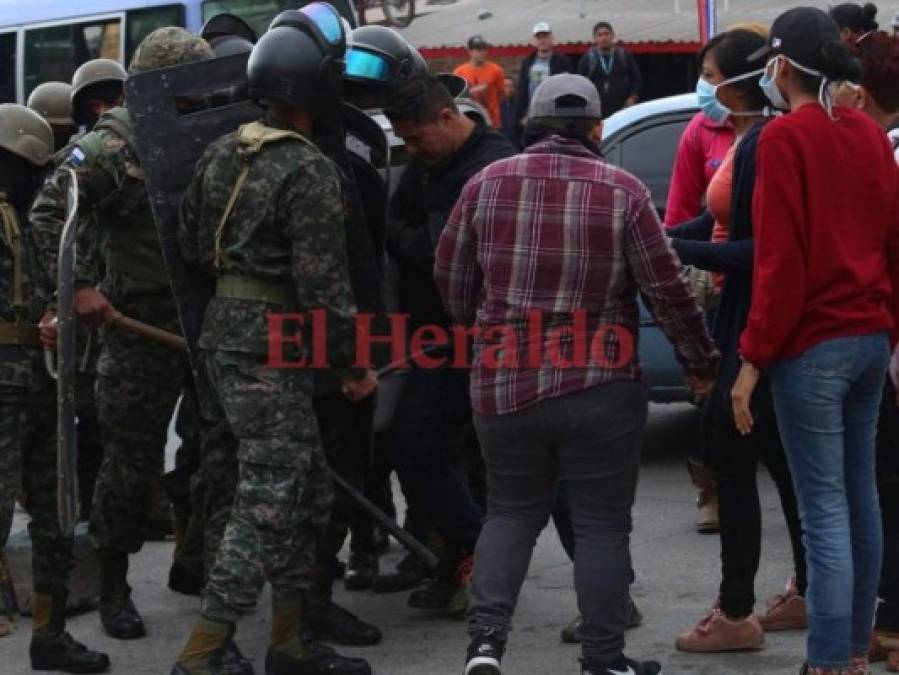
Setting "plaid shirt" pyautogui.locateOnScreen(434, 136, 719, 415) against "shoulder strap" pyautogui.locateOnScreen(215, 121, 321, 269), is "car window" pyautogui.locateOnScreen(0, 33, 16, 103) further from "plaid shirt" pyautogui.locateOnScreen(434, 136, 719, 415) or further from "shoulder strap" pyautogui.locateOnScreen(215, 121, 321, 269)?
"plaid shirt" pyautogui.locateOnScreen(434, 136, 719, 415)

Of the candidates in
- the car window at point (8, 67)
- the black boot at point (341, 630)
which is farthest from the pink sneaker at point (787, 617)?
the car window at point (8, 67)

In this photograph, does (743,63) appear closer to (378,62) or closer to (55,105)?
(378,62)

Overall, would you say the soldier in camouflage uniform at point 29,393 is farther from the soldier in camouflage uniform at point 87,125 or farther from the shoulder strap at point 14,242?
the soldier in camouflage uniform at point 87,125

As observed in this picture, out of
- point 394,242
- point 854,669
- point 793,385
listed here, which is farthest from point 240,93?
point 854,669

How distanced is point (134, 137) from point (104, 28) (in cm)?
1155

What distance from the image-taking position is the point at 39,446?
574cm

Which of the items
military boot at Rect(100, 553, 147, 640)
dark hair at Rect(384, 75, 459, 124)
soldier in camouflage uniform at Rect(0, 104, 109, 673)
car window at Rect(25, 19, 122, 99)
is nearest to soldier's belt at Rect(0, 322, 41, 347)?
soldier in camouflage uniform at Rect(0, 104, 109, 673)

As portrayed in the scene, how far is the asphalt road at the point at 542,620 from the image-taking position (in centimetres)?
567

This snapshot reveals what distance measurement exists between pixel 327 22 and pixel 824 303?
1736mm

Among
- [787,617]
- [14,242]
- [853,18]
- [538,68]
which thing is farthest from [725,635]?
[538,68]

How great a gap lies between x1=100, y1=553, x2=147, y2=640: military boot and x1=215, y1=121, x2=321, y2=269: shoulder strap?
1.39 m

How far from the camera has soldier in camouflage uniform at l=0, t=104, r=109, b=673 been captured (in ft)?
18.3

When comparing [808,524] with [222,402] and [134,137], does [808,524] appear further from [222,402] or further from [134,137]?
[134,137]

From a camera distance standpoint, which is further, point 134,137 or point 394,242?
point 394,242
